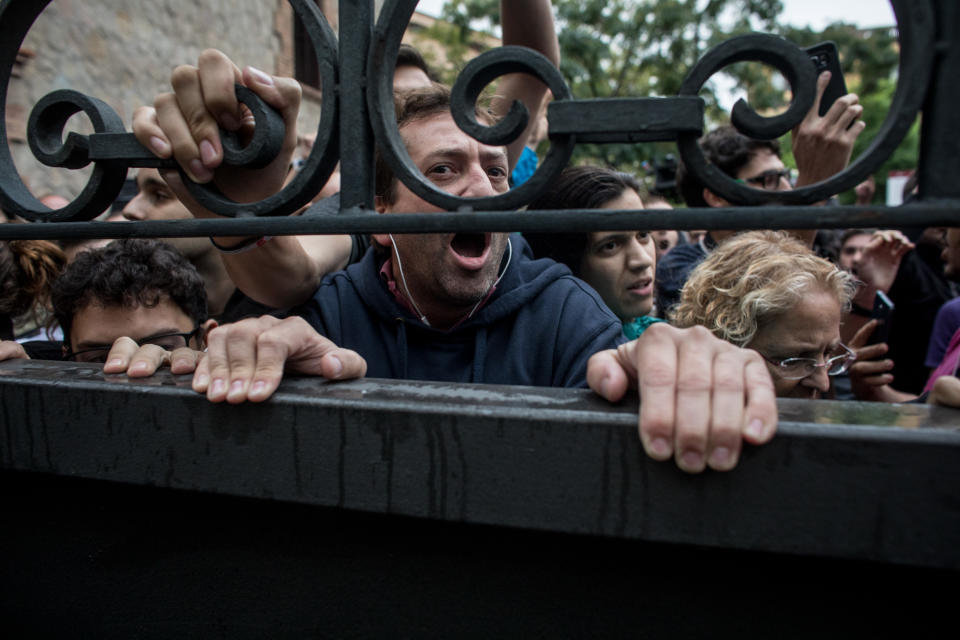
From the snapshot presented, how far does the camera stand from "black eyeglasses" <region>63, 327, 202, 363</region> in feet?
6.63

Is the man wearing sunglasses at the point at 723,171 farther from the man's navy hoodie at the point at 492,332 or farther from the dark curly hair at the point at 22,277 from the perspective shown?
the dark curly hair at the point at 22,277

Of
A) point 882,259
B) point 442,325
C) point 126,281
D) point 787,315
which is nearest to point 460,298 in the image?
point 442,325

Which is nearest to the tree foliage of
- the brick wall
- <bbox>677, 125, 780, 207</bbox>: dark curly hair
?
the brick wall

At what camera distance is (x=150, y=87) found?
303 inches

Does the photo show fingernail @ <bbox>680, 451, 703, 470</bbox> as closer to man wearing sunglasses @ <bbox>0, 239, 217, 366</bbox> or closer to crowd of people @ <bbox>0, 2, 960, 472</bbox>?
crowd of people @ <bbox>0, 2, 960, 472</bbox>

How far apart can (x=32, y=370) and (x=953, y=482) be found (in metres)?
1.34

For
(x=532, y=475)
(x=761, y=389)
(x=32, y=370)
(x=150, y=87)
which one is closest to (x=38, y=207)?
(x=32, y=370)

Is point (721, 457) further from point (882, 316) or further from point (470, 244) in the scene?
point (882, 316)

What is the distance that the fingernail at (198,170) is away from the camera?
1.01m

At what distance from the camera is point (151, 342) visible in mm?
2096

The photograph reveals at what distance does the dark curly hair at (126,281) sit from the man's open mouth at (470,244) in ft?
3.16

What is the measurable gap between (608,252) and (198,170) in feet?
6.56

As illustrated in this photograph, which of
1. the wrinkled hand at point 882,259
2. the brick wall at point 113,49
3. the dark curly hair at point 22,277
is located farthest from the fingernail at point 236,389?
the brick wall at point 113,49

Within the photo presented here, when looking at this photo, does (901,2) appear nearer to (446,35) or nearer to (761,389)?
(761,389)
